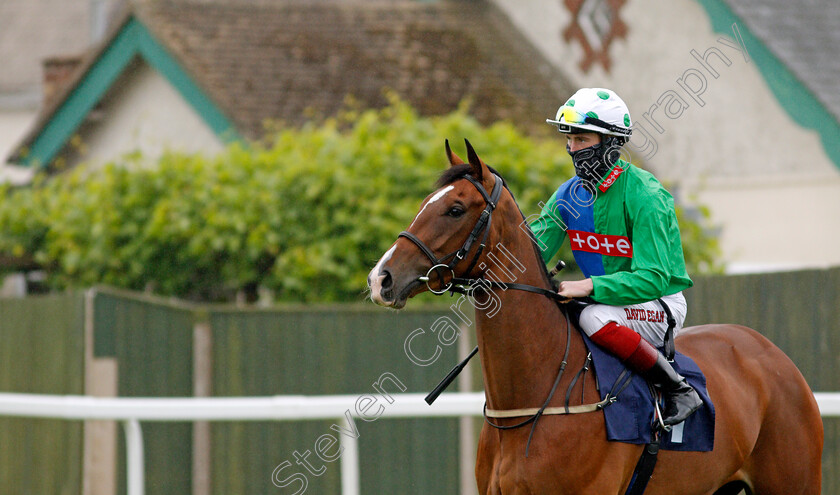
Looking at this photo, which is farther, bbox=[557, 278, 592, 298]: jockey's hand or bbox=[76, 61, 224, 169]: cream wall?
bbox=[76, 61, 224, 169]: cream wall

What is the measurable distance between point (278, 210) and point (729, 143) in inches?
229

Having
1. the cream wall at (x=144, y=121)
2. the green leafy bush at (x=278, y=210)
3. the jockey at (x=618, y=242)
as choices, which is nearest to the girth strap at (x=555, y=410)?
the jockey at (x=618, y=242)

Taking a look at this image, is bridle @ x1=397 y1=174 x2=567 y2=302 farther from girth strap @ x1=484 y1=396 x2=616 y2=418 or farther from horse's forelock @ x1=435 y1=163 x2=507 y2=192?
girth strap @ x1=484 y1=396 x2=616 y2=418

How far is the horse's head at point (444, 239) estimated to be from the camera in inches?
143

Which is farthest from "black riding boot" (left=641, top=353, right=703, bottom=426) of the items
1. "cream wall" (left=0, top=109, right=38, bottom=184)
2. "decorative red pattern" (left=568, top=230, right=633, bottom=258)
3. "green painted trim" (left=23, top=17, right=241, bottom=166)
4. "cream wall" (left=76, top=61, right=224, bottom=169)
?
"cream wall" (left=0, top=109, right=38, bottom=184)

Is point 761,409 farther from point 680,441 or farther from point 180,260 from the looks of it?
point 180,260

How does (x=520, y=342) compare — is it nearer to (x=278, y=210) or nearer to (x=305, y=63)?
(x=278, y=210)

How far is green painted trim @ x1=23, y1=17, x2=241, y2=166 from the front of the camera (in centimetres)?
1106

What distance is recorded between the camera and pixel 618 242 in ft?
13.6

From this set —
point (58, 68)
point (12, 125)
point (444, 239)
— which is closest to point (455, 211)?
point (444, 239)

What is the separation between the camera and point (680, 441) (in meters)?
4.11

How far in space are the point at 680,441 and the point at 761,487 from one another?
2.33ft

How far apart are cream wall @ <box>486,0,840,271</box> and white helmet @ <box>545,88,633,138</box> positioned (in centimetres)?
663

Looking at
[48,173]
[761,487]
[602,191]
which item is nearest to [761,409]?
[761,487]
